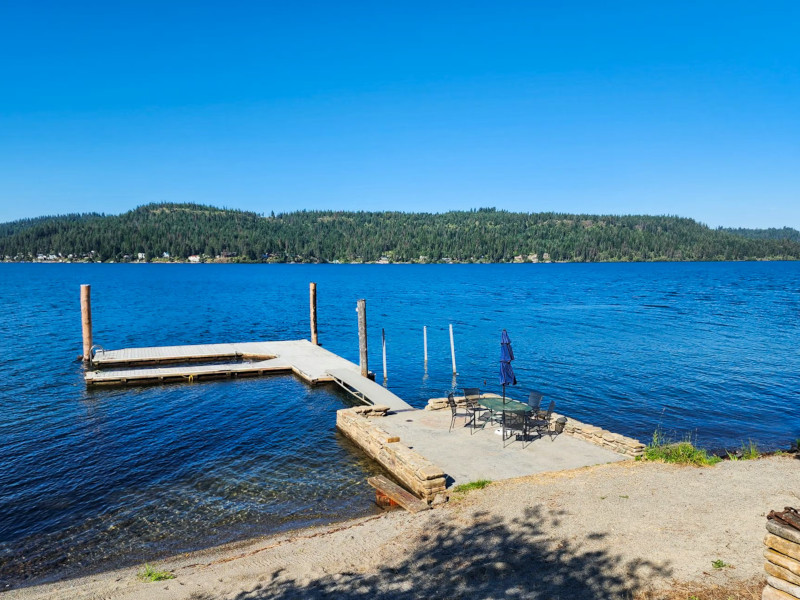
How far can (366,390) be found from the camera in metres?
21.1

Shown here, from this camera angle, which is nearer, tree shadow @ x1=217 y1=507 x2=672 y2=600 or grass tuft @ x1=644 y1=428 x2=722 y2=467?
tree shadow @ x1=217 y1=507 x2=672 y2=600

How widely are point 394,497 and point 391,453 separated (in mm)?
2332

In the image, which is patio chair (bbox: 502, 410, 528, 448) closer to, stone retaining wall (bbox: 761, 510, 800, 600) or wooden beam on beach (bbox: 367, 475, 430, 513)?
wooden beam on beach (bbox: 367, 475, 430, 513)

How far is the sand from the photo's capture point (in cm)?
773

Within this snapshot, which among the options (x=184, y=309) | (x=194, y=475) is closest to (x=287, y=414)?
(x=194, y=475)

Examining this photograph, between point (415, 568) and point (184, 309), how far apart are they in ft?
184

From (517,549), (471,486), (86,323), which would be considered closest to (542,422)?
(471,486)

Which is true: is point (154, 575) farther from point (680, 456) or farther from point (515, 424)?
point (680, 456)

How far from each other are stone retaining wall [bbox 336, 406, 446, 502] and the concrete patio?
523 mm

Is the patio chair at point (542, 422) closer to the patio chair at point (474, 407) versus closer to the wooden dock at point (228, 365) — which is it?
the patio chair at point (474, 407)

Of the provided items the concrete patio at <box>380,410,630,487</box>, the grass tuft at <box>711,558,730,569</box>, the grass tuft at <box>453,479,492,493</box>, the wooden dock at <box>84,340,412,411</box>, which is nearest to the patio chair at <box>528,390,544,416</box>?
the concrete patio at <box>380,410,630,487</box>

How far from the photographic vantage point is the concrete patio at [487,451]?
12.3 meters

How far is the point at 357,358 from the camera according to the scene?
104 ft

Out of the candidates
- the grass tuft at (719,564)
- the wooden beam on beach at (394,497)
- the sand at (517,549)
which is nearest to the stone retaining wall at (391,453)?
the wooden beam on beach at (394,497)
